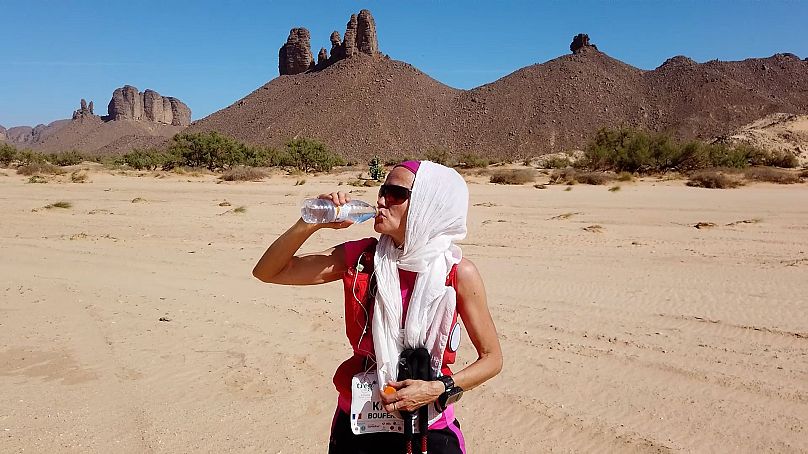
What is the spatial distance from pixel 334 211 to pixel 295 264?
416 mm

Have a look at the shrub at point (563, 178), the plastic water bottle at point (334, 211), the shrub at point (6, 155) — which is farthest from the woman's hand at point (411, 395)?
the shrub at point (6, 155)

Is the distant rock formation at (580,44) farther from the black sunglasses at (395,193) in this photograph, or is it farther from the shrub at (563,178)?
the black sunglasses at (395,193)

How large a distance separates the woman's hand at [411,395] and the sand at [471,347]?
206 centimetres

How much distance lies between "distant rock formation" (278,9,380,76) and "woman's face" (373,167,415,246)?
98883 millimetres

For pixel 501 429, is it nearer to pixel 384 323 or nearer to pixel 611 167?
pixel 384 323

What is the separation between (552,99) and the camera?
80188 millimetres

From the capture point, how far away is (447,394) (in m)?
2.15

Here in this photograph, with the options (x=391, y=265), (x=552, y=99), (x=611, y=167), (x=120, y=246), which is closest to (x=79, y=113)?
(x=552, y=99)

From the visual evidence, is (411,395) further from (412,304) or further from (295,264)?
(295,264)

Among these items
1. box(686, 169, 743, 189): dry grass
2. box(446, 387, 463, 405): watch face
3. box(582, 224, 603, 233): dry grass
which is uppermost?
box(446, 387, 463, 405): watch face

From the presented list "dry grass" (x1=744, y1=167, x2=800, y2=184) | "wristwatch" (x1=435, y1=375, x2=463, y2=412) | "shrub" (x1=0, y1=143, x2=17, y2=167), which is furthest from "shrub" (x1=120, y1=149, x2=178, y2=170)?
"wristwatch" (x1=435, y1=375, x2=463, y2=412)

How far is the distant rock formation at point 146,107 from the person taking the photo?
502ft

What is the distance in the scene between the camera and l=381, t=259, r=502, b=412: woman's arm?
6.95 feet

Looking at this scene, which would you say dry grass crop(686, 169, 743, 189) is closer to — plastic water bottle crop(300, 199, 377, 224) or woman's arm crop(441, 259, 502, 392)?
woman's arm crop(441, 259, 502, 392)
